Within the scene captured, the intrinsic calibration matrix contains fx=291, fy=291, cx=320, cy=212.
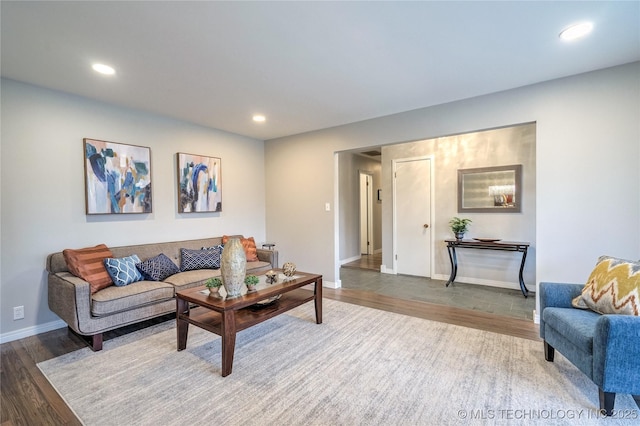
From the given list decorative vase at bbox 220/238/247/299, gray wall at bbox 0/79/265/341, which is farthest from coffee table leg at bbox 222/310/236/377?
gray wall at bbox 0/79/265/341

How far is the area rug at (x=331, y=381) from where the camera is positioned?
67.5 inches

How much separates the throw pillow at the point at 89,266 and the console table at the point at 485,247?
4.46 metres

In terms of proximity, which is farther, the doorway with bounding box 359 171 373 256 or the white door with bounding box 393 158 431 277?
the doorway with bounding box 359 171 373 256

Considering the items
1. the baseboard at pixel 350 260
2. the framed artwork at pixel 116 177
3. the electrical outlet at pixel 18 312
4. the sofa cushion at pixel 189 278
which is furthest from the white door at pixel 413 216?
the electrical outlet at pixel 18 312

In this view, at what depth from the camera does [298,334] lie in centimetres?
281

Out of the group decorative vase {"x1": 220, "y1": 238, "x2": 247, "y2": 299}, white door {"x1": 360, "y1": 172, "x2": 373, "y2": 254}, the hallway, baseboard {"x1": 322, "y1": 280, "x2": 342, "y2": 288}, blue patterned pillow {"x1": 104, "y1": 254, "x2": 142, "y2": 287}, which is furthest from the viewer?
white door {"x1": 360, "y1": 172, "x2": 373, "y2": 254}

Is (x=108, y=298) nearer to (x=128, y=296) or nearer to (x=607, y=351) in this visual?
(x=128, y=296)

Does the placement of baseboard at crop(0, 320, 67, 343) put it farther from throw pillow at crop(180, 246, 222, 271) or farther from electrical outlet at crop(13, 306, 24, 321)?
throw pillow at crop(180, 246, 222, 271)

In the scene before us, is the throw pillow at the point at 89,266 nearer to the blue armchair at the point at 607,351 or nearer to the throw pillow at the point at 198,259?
the throw pillow at the point at 198,259

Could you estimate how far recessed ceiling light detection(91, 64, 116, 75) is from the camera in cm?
250

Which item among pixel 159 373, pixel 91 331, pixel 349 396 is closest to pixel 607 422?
pixel 349 396

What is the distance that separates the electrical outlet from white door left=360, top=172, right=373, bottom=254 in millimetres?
5981

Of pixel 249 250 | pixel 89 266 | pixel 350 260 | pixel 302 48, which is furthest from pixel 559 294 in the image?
pixel 350 260

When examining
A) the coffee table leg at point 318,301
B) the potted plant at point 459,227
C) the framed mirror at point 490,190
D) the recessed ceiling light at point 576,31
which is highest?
the recessed ceiling light at point 576,31
